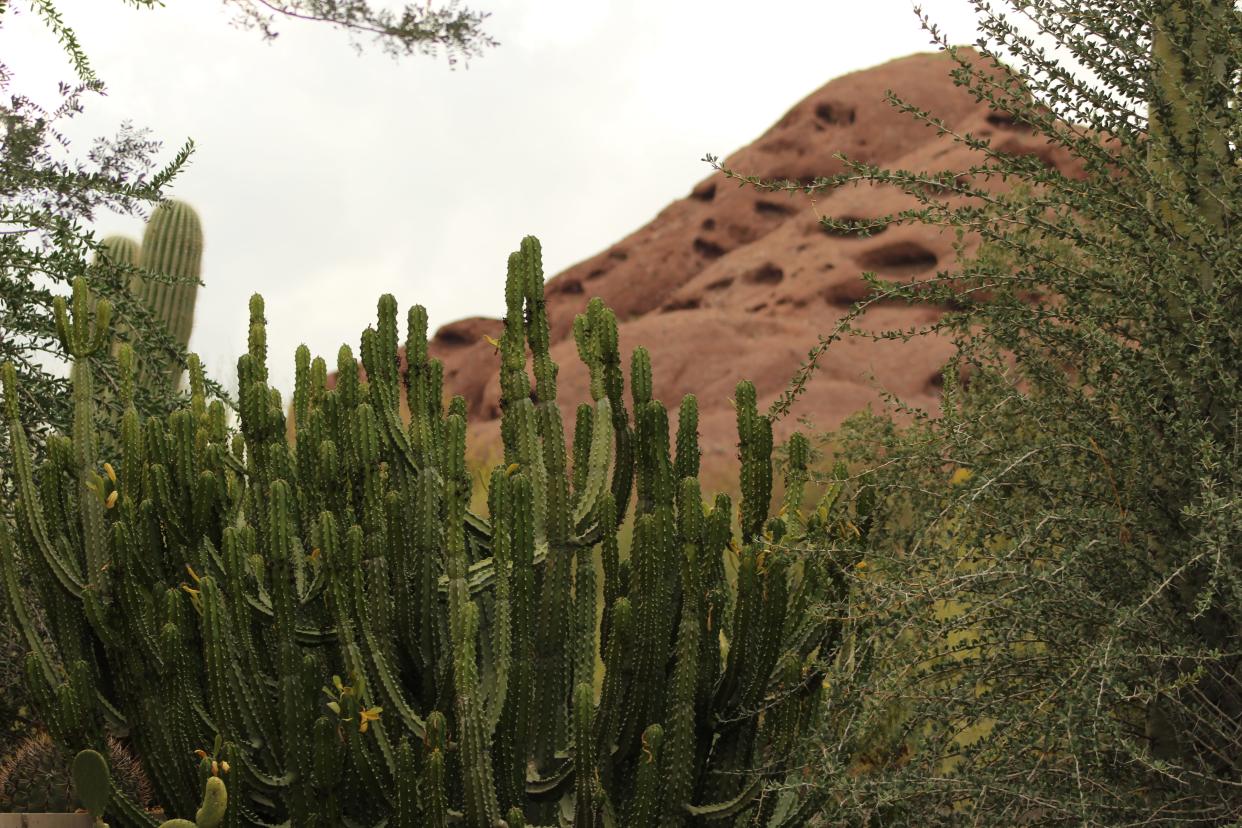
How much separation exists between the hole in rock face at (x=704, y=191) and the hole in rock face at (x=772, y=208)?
51.0 inches

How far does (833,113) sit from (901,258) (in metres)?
6.03

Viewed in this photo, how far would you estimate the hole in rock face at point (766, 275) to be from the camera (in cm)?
2458

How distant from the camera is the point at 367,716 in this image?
4.38 metres

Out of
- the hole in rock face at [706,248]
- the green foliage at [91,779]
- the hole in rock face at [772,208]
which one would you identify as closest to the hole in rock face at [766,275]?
the hole in rock face at [772,208]

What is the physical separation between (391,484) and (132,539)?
909 mm

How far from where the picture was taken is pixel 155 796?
16.8ft

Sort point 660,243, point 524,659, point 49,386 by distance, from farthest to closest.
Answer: point 660,243
point 49,386
point 524,659

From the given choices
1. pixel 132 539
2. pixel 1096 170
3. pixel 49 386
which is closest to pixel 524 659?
pixel 132 539

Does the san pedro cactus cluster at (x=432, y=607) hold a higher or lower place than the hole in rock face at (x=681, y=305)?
lower

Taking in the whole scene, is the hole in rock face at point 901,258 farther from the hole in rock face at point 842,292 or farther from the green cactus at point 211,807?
the green cactus at point 211,807

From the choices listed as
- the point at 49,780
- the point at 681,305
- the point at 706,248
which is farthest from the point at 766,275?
the point at 49,780

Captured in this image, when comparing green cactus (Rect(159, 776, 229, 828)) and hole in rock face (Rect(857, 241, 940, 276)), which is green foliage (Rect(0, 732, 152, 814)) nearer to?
green cactus (Rect(159, 776, 229, 828))

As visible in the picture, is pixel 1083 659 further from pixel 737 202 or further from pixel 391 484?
pixel 737 202

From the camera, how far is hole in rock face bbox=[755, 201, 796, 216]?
26225mm
